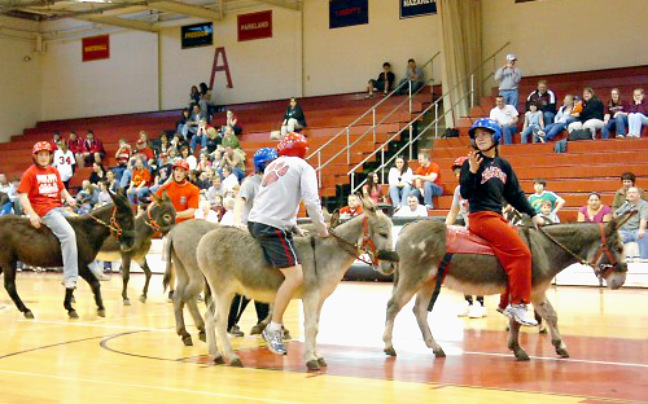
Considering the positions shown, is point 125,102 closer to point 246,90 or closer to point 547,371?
point 246,90

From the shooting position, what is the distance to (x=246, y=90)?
3262 cm

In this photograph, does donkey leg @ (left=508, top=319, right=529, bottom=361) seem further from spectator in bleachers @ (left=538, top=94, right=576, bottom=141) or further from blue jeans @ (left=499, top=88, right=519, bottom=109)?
blue jeans @ (left=499, top=88, right=519, bottom=109)

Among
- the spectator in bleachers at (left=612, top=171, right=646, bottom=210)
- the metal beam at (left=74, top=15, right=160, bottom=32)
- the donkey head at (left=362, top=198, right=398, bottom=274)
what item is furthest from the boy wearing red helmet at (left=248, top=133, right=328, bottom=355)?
the metal beam at (left=74, top=15, right=160, bottom=32)

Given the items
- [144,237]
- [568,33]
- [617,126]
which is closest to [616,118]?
[617,126]

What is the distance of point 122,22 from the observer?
110 feet

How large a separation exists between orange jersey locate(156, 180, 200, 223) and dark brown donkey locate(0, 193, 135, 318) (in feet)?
2.52

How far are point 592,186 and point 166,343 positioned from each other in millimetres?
12766

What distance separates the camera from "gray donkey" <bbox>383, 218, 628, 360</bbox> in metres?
9.23

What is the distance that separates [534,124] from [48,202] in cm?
1295

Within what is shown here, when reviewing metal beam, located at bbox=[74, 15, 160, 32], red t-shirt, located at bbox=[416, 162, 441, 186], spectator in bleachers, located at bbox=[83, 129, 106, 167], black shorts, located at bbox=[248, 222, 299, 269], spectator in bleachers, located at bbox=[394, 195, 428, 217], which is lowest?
spectator in bleachers, located at bbox=[394, 195, 428, 217]

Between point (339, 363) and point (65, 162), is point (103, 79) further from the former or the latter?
point (339, 363)

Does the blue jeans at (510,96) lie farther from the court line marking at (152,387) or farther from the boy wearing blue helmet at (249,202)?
the court line marking at (152,387)

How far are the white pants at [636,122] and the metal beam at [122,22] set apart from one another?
18798mm

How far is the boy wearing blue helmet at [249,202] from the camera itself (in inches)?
400
